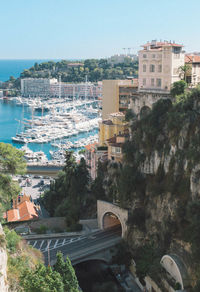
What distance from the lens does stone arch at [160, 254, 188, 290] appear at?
87.9ft

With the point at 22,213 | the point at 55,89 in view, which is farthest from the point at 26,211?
the point at 55,89

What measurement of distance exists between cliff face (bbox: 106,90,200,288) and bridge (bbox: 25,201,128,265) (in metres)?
1.29

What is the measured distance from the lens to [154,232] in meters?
31.9

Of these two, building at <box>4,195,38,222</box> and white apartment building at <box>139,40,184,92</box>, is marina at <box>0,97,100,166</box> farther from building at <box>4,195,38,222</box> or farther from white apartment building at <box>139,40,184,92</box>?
white apartment building at <box>139,40,184,92</box>

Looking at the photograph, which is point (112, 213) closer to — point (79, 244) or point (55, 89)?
point (79, 244)

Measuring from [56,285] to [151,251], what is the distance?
11454 mm

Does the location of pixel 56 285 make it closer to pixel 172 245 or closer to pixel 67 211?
pixel 172 245

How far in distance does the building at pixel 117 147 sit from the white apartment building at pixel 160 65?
5.42m

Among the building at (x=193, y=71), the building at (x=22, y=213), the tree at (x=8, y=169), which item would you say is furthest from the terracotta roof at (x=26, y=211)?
the building at (x=193, y=71)

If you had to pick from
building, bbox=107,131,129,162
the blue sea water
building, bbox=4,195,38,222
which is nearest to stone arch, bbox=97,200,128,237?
building, bbox=107,131,129,162

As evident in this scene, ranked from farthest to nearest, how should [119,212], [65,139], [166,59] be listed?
[65,139]
[166,59]
[119,212]

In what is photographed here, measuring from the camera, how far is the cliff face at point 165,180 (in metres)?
28.1

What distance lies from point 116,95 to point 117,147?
34.5ft

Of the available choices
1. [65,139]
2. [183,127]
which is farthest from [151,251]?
[65,139]
